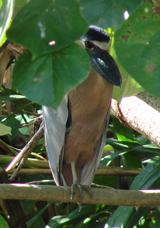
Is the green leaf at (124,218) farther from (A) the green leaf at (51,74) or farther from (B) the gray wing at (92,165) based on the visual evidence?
(A) the green leaf at (51,74)

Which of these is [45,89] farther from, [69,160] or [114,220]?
[114,220]

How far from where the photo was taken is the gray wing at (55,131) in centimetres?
162

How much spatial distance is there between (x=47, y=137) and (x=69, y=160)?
0.75 feet

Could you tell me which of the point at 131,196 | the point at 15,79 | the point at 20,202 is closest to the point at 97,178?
the point at 20,202

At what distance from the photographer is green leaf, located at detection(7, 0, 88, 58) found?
51 centimetres

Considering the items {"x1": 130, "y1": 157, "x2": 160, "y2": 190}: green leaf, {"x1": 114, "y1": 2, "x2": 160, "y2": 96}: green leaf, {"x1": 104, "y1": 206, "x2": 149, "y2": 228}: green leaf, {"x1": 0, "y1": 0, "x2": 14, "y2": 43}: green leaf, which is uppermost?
{"x1": 0, "y1": 0, "x2": 14, "y2": 43}: green leaf

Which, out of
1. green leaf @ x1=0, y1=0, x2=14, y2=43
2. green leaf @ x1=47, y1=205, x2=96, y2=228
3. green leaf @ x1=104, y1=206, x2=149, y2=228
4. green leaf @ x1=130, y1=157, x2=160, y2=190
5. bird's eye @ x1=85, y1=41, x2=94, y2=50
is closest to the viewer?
green leaf @ x1=0, y1=0, x2=14, y2=43

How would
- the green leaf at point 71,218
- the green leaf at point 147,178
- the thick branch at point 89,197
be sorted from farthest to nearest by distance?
the green leaf at point 71,218 → the green leaf at point 147,178 → the thick branch at point 89,197

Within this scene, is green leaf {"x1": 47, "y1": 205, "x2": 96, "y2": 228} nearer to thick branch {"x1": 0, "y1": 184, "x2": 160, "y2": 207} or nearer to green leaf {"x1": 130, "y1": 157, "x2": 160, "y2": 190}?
green leaf {"x1": 130, "y1": 157, "x2": 160, "y2": 190}

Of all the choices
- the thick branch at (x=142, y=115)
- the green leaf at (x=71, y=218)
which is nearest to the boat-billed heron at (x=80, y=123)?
the thick branch at (x=142, y=115)

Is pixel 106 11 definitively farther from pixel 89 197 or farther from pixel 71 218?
pixel 71 218

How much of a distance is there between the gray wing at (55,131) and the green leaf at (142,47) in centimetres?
103

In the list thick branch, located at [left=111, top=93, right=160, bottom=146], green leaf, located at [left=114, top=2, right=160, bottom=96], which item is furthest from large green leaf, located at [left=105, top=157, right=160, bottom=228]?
green leaf, located at [left=114, top=2, right=160, bottom=96]

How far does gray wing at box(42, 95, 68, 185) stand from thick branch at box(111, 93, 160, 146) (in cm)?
40
